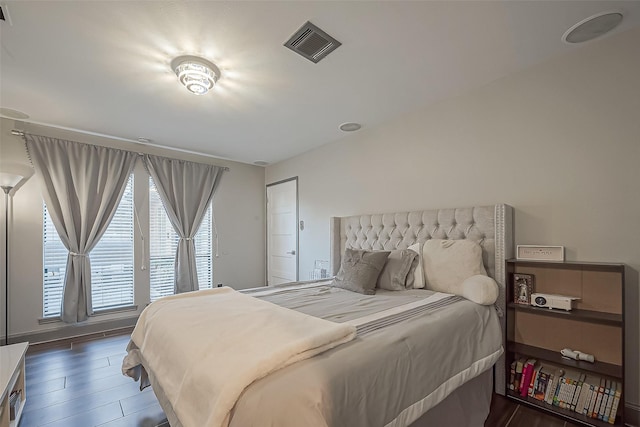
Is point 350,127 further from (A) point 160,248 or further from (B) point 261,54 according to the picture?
(A) point 160,248

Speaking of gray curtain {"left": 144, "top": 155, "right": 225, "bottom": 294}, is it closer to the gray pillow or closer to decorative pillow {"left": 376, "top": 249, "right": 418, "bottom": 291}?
the gray pillow

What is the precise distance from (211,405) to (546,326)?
2.41 metres

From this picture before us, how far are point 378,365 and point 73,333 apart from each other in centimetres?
407

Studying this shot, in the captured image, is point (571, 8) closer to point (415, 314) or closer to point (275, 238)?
point (415, 314)

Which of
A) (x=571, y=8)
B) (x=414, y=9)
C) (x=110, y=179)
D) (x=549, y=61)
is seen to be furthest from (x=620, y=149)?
(x=110, y=179)

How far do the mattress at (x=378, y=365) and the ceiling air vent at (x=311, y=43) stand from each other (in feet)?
5.80

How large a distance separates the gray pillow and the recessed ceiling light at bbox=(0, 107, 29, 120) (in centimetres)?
364

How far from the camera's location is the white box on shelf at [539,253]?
6.52 ft

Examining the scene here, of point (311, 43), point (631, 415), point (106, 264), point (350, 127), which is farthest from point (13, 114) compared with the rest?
point (631, 415)

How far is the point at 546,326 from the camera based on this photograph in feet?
6.90

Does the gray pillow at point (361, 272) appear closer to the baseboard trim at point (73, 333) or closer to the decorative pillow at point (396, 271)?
the decorative pillow at point (396, 271)

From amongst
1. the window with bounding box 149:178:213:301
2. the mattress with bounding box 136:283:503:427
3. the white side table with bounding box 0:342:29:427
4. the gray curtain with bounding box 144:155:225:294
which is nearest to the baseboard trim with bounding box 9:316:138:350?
the window with bounding box 149:178:213:301

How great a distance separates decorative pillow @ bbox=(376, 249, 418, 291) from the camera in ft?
7.91

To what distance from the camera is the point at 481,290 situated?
78.5 inches
